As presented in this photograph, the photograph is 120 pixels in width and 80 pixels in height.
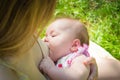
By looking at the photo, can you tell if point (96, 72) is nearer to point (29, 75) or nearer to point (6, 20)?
point (29, 75)

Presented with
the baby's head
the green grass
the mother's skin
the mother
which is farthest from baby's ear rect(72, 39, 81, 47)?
the green grass

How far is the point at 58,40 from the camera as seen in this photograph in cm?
176

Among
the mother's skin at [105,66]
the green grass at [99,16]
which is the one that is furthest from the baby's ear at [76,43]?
the green grass at [99,16]

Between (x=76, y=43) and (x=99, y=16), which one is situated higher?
(x=76, y=43)

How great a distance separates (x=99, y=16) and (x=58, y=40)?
1.12 meters

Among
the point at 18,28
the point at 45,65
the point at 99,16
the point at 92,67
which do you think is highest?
the point at 18,28

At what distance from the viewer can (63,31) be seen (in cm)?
181

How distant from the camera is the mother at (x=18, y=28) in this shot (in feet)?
3.71

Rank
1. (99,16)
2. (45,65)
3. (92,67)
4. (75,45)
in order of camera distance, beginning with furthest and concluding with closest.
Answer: (99,16) → (75,45) → (92,67) → (45,65)

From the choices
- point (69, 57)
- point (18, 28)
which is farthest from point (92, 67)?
point (18, 28)

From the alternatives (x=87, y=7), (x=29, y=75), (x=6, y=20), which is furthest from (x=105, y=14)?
(x=6, y=20)

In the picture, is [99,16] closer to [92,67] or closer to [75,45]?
[75,45]

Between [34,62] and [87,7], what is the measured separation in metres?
1.50

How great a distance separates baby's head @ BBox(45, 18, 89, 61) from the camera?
5.74ft
